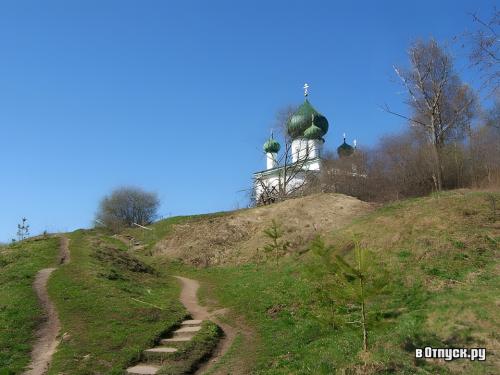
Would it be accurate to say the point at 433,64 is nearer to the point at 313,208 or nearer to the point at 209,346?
the point at 313,208

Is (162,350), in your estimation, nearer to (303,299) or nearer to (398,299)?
(303,299)

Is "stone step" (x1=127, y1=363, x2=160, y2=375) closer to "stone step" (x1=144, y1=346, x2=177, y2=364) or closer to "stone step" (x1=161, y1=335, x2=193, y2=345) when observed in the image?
"stone step" (x1=144, y1=346, x2=177, y2=364)

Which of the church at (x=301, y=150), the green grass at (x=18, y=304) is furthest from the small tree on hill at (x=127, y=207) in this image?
the green grass at (x=18, y=304)

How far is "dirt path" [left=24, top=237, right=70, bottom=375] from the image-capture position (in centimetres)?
1102

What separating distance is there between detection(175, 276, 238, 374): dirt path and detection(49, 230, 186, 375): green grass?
443 mm

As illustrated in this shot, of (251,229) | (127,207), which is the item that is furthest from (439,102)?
(127,207)

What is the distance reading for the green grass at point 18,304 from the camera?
11.5m

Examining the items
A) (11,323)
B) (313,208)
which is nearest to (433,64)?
(313,208)

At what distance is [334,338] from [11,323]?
863 centimetres

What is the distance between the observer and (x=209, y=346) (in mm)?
12211

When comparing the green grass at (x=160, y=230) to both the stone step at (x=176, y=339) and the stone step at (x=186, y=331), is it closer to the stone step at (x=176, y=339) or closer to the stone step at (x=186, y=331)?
the stone step at (x=186, y=331)

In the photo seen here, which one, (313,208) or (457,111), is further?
(457,111)

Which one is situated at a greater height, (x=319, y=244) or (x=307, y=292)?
(x=319, y=244)

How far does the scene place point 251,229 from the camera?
31.3 metres
